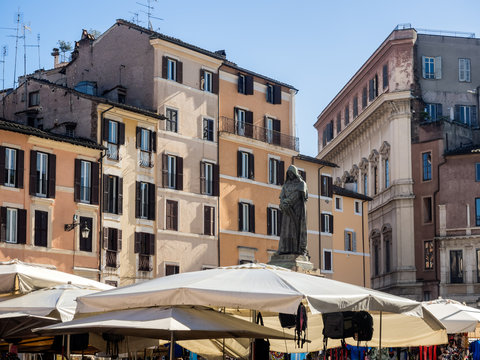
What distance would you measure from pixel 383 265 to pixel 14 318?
196ft

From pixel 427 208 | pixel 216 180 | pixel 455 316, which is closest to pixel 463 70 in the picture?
pixel 427 208

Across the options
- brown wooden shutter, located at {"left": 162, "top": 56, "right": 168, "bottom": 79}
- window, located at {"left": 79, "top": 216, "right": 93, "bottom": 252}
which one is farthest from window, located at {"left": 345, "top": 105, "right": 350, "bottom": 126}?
window, located at {"left": 79, "top": 216, "right": 93, "bottom": 252}

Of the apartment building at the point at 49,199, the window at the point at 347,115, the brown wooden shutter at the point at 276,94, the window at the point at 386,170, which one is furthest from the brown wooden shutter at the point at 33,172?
the window at the point at 347,115

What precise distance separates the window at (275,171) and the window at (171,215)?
916cm

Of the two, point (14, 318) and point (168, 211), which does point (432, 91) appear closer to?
point (168, 211)

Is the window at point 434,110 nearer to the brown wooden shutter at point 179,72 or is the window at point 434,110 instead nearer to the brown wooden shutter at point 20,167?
the brown wooden shutter at point 179,72

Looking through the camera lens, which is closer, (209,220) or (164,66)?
(164,66)

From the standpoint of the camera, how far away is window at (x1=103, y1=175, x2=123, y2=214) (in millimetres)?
49781

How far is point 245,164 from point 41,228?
16.9 meters

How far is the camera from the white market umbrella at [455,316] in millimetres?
26141

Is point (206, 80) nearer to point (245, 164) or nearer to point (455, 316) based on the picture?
point (245, 164)

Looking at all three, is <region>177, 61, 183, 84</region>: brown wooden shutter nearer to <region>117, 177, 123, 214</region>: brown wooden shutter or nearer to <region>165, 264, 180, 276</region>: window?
<region>117, 177, 123, 214</region>: brown wooden shutter

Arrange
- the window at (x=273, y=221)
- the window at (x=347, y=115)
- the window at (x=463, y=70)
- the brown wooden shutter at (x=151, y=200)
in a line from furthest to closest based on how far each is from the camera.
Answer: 1. the window at (x=347, y=115)
2. the window at (x=463, y=70)
3. the window at (x=273, y=221)
4. the brown wooden shutter at (x=151, y=200)

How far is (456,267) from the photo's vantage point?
228 feet
